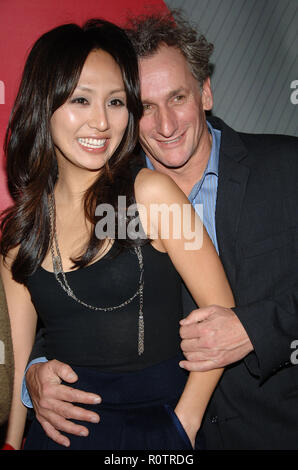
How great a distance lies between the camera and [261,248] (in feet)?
6.46

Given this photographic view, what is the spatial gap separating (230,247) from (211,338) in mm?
415

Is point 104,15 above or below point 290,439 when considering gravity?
above

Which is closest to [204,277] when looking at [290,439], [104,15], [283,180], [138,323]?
[138,323]

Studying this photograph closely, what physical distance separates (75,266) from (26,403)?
0.66 metres

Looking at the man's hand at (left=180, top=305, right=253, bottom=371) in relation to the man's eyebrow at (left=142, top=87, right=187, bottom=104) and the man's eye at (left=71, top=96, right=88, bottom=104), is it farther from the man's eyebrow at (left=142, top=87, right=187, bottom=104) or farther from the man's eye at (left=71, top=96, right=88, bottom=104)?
the man's eyebrow at (left=142, top=87, right=187, bottom=104)

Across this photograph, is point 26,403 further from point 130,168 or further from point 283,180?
point 283,180

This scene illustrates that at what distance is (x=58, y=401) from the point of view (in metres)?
1.74

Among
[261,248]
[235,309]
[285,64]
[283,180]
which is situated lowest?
[235,309]

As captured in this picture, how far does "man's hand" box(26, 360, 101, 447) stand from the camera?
1.68m

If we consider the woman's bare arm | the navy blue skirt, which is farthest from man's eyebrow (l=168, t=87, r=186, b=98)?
the navy blue skirt

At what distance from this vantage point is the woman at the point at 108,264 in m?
1.71

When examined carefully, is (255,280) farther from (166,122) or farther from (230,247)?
(166,122)

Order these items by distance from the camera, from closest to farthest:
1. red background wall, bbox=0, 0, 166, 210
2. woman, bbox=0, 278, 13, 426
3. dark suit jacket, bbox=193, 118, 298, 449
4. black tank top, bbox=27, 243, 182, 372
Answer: woman, bbox=0, 278, 13, 426
black tank top, bbox=27, 243, 182, 372
dark suit jacket, bbox=193, 118, 298, 449
red background wall, bbox=0, 0, 166, 210

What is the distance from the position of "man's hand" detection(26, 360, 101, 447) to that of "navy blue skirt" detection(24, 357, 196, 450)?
0.11ft
